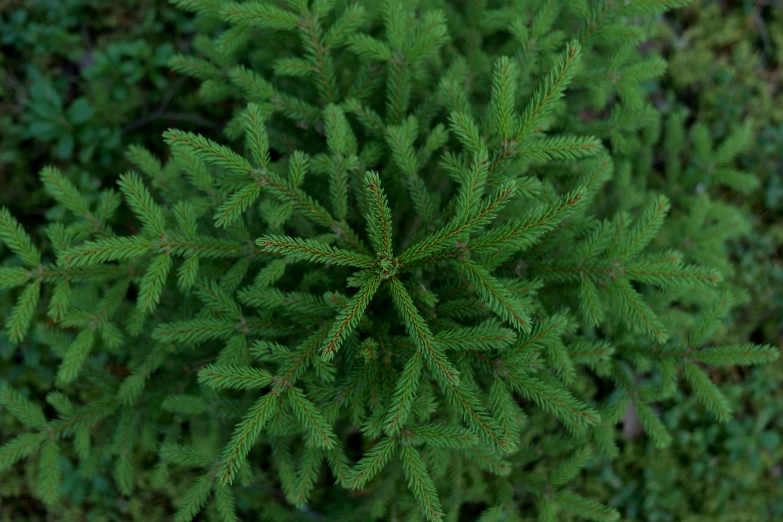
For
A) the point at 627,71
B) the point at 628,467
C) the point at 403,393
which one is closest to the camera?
the point at 403,393

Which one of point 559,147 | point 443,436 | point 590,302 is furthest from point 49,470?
point 559,147

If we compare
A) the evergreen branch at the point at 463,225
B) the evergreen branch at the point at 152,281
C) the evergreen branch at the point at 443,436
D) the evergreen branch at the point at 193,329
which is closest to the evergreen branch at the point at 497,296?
the evergreen branch at the point at 463,225

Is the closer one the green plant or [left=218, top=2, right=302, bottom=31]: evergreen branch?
the green plant

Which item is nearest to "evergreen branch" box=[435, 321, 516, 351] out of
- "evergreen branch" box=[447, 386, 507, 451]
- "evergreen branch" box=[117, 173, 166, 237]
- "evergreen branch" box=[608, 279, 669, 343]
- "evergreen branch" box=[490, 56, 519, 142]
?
"evergreen branch" box=[447, 386, 507, 451]

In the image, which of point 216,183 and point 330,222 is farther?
point 216,183

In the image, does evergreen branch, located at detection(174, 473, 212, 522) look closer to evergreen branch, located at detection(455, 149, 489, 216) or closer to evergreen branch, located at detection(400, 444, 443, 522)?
evergreen branch, located at detection(400, 444, 443, 522)

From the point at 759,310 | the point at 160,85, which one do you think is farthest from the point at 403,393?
the point at 759,310

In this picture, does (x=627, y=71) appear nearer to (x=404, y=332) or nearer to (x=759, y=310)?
(x=404, y=332)

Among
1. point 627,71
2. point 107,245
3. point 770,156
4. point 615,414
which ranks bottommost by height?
point 615,414
